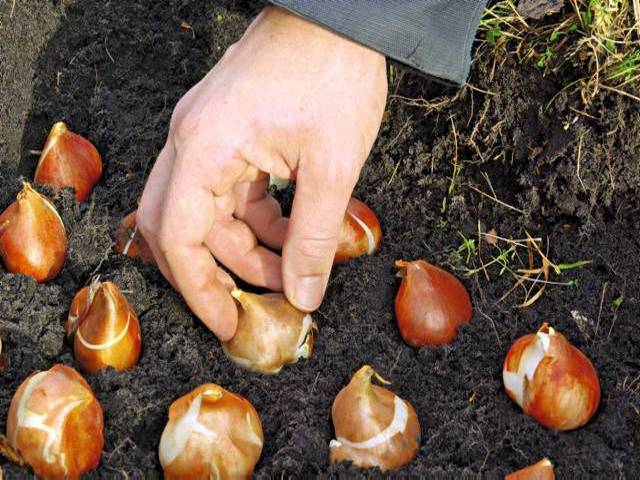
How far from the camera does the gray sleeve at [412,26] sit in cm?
146

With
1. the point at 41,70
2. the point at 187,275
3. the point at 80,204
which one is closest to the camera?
the point at 187,275

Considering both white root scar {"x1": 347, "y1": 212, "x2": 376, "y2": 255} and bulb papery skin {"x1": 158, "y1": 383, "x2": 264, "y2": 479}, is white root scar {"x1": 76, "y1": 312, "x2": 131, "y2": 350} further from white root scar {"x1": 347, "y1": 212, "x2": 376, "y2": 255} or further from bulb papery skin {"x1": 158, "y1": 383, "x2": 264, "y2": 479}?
white root scar {"x1": 347, "y1": 212, "x2": 376, "y2": 255}

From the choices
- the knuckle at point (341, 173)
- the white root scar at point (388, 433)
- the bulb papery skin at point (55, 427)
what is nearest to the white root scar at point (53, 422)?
the bulb papery skin at point (55, 427)

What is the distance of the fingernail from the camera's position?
1.69m

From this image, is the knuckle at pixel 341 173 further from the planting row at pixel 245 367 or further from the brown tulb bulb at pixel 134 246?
the brown tulb bulb at pixel 134 246

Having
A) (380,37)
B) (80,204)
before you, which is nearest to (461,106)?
(380,37)

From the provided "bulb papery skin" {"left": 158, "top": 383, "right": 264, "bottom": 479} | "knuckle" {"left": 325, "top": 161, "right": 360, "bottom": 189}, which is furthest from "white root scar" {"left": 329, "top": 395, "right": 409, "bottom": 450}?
"knuckle" {"left": 325, "top": 161, "right": 360, "bottom": 189}

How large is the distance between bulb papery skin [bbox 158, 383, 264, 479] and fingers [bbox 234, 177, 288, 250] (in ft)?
1.70

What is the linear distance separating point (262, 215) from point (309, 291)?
0.28 m

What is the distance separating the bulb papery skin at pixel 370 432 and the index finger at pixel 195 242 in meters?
0.32

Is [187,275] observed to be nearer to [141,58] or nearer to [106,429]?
[106,429]

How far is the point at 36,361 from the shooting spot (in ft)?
5.20

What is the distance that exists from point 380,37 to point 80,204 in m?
0.86

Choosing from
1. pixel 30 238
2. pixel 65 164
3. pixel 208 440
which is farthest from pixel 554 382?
pixel 65 164
